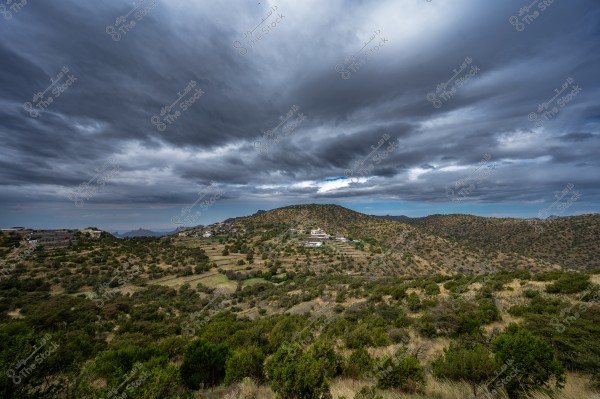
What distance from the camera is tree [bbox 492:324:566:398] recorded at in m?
7.11

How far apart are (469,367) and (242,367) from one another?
7.57m

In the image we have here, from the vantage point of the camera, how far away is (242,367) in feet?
28.4

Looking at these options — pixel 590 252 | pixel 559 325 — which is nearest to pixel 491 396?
pixel 559 325

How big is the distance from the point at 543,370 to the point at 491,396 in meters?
2.11

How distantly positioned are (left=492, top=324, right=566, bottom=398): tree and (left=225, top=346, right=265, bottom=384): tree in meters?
8.04

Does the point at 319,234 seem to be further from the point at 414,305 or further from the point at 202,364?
the point at 202,364

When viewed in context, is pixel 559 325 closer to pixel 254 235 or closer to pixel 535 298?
pixel 535 298

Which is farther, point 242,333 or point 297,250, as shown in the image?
point 297,250

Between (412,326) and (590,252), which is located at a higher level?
(412,326)

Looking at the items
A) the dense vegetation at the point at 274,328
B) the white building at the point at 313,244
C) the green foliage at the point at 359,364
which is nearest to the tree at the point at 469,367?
the dense vegetation at the point at 274,328

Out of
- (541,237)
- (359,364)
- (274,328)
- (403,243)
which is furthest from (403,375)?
(541,237)

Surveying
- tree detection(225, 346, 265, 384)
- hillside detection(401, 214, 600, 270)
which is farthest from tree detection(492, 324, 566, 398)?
hillside detection(401, 214, 600, 270)

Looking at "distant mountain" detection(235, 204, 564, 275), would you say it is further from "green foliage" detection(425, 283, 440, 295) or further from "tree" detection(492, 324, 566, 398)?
"tree" detection(492, 324, 566, 398)

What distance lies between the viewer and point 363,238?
98.8 m
